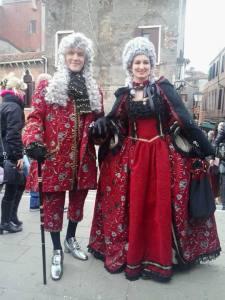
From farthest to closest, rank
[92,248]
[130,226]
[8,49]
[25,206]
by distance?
[8,49], [25,206], [92,248], [130,226]

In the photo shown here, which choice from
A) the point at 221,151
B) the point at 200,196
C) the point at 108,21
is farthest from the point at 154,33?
the point at 200,196

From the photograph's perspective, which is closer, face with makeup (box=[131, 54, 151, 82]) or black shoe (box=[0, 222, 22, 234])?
face with makeup (box=[131, 54, 151, 82])

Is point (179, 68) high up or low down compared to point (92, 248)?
up

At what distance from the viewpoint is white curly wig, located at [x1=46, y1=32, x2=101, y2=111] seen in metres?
2.37

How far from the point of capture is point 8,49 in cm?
2942

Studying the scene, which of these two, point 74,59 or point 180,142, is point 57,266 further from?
point 74,59

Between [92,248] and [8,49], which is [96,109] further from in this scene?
[8,49]

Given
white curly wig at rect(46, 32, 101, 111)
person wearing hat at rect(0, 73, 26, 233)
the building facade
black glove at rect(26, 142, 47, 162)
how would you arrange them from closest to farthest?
black glove at rect(26, 142, 47, 162) < white curly wig at rect(46, 32, 101, 111) < person wearing hat at rect(0, 73, 26, 233) < the building facade

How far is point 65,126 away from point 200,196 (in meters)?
1.14

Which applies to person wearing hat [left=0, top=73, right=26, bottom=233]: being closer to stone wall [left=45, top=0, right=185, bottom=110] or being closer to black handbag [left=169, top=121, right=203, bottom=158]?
black handbag [left=169, top=121, right=203, bottom=158]

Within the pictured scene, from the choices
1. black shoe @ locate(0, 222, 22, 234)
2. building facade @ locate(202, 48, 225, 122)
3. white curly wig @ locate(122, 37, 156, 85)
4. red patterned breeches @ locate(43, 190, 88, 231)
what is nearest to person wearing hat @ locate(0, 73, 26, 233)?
black shoe @ locate(0, 222, 22, 234)

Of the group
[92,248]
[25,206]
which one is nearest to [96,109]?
[92,248]

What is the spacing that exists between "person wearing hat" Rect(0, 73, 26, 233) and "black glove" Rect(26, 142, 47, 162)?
80cm

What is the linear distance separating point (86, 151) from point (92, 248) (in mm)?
880
